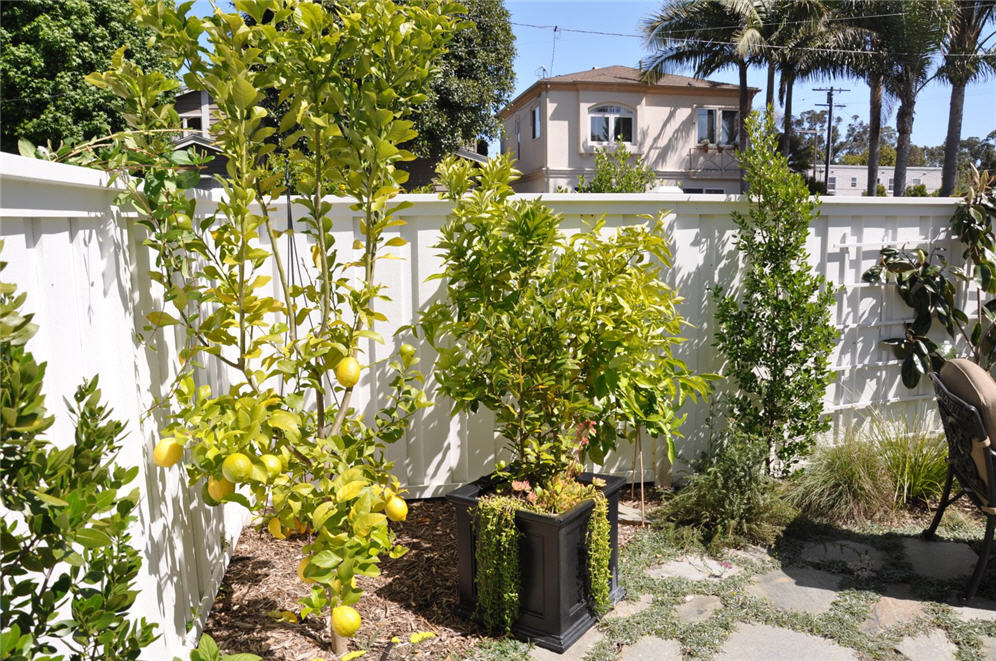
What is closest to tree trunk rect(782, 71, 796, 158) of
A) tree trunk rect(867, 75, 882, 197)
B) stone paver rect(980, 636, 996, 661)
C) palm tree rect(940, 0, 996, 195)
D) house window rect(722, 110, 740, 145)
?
house window rect(722, 110, 740, 145)

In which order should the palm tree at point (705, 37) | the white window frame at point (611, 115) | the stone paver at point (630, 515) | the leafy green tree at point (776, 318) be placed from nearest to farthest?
the stone paver at point (630, 515) < the leafy green tree at point (776, 318) < the palm tree at point (705, 37) < the white window frame at point (611, 115)

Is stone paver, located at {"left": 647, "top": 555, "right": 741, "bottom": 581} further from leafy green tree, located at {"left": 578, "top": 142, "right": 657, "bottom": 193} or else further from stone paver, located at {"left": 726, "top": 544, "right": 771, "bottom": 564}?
leafy green tree, located at {"left": 578, "top": 142, "right": 657, "bottom": 193}

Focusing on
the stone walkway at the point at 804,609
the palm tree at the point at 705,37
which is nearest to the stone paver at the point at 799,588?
the stone walkway at the point at 804,609

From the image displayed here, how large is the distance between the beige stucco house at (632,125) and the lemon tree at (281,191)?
2379cm

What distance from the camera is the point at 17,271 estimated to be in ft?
4.52

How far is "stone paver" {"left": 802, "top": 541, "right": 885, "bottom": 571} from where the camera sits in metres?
3.43

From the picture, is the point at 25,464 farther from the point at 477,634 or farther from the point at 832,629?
the point at 832,629

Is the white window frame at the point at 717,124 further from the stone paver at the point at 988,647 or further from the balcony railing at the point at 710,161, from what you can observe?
the stone paver at the point at 988,647

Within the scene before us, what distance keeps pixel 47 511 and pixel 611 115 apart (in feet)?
89.8

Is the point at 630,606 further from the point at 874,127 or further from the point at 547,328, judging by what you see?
the point at 874,127

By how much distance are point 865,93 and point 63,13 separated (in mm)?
25788

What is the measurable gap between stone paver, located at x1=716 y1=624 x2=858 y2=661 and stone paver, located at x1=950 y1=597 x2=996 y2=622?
662 millimetres

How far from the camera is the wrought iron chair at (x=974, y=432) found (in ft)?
9.96

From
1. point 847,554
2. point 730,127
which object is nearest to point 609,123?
point 730,127
